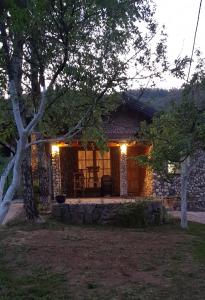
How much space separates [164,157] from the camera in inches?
440

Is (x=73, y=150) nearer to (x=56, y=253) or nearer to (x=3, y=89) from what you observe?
(x=56, y=253)

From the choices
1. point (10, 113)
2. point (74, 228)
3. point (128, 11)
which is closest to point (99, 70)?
point (128, 11)

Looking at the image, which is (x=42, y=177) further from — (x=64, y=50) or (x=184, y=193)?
(x=64, y=50)

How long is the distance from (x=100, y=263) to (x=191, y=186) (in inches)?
409

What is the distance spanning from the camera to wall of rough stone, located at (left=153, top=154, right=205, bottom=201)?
692 inches

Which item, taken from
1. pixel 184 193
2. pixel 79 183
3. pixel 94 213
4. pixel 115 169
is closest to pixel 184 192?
pixel 184 193

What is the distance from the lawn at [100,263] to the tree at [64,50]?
1.54 metres

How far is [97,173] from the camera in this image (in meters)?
19.7

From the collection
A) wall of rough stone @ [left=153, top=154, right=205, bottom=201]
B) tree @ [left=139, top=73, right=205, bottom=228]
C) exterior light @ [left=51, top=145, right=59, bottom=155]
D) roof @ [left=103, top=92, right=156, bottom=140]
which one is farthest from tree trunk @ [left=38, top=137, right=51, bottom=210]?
wall of rough stone @ [left=153, top=154, right=205, bottom=201]

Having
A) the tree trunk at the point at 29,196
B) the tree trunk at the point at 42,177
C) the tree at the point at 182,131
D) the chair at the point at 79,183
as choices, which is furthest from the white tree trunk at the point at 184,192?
the chair at the point at 79,183

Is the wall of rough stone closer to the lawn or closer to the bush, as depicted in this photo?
the bush

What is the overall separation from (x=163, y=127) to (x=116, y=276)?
488 centimetres

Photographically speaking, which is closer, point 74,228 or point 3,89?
point 3,89

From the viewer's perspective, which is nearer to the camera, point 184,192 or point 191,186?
point 184,192
